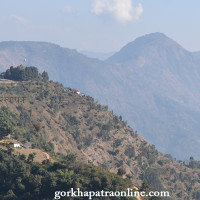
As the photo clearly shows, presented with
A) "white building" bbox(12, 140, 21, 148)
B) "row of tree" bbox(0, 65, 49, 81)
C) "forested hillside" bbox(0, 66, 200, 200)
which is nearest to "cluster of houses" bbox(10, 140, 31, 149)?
"white building" bbox(12, 140, 21, 148)

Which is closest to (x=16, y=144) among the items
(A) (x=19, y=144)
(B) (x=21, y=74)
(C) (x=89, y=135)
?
(A) (x=19, y=144)

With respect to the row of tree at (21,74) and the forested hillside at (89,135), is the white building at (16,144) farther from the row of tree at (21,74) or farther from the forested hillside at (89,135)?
the row of tree at (21,74)

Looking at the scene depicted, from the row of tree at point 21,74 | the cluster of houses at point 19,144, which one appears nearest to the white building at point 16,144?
the cluster of houses at point 19,144

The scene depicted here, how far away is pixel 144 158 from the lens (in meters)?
160

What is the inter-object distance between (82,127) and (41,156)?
63667mm

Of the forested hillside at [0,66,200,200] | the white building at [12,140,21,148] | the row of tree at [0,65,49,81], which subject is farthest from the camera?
the row of tree at [0,65,49,81]

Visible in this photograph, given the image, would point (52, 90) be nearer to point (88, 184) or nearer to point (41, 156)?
point (41, 156)

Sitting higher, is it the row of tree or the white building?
the row of tree

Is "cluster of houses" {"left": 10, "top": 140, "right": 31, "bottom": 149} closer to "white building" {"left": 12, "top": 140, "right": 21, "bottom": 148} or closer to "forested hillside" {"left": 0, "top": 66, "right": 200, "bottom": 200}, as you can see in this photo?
"white building" {"left": 12, "top": 140, "right": 21, "bottom": 148}

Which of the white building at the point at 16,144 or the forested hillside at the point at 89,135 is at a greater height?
the forested hillside at the point at 89,135

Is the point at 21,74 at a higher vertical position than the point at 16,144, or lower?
higher

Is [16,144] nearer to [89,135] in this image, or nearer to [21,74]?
[89,135]

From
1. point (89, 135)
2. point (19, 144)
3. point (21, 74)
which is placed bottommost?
point (19, 144)

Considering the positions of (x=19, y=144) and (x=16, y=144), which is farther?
(x=19, y=144)
